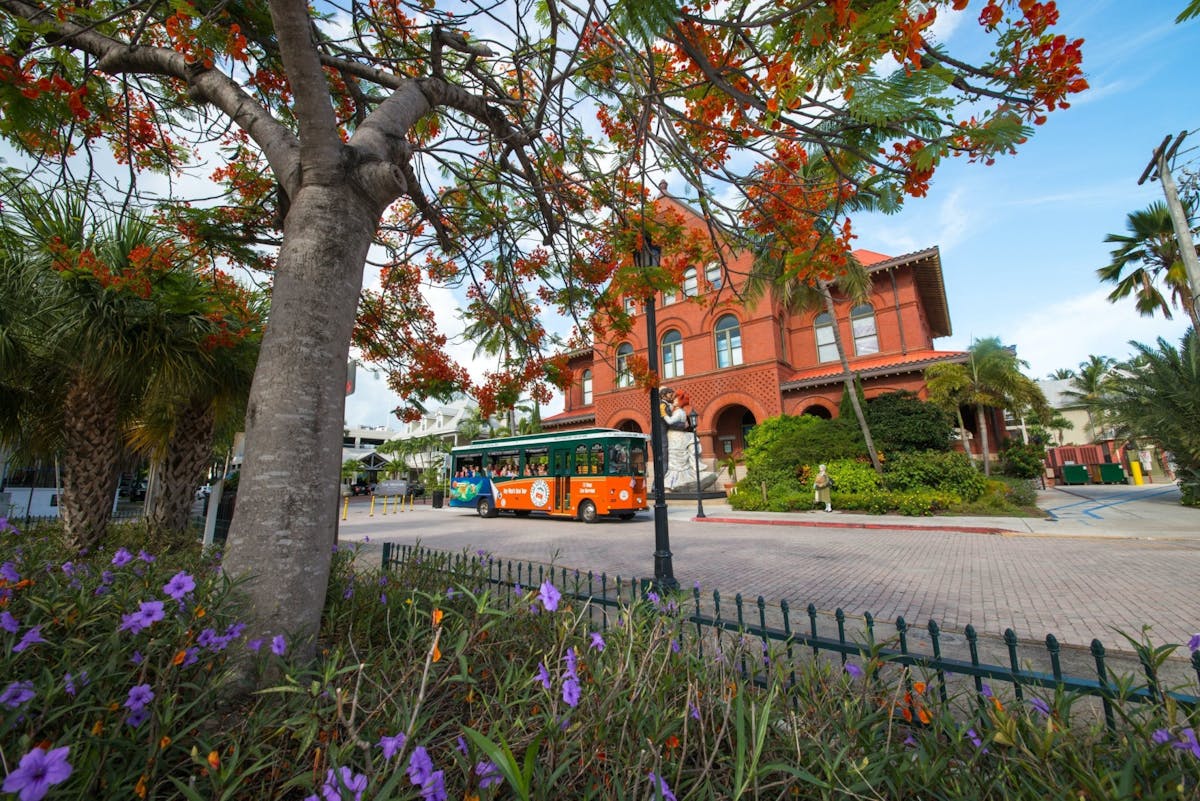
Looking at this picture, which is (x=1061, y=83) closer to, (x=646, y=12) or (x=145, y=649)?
(x=646, y=12)

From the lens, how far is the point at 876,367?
2016 cm

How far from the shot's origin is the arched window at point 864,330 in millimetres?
22031

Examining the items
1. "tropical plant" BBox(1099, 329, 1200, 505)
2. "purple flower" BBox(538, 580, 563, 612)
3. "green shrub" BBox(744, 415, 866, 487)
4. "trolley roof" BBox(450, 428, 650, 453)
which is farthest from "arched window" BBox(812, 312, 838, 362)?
"purple flower" BBox(538, 580, 563, 612)

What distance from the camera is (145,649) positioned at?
173 centimetres

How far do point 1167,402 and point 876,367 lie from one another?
805 centimetres

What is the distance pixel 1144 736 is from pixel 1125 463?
44501 millimetres

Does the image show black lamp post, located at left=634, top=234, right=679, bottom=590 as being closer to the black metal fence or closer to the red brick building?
the black metal fence

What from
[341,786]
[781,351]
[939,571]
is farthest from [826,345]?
[341,786]

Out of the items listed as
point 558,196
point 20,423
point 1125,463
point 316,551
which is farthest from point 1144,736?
point 1125,463

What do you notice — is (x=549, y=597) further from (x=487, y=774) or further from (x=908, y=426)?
(x=908, y=426)

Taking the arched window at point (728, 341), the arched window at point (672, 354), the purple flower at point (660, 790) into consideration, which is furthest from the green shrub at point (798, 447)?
the purple flower at point (660, 790)

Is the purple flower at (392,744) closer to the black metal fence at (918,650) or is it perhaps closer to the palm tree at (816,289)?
the black metal fence at (918,650)

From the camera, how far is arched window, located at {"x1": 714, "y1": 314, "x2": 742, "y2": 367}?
24047 mm

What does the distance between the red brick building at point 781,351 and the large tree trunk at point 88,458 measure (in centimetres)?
1432
